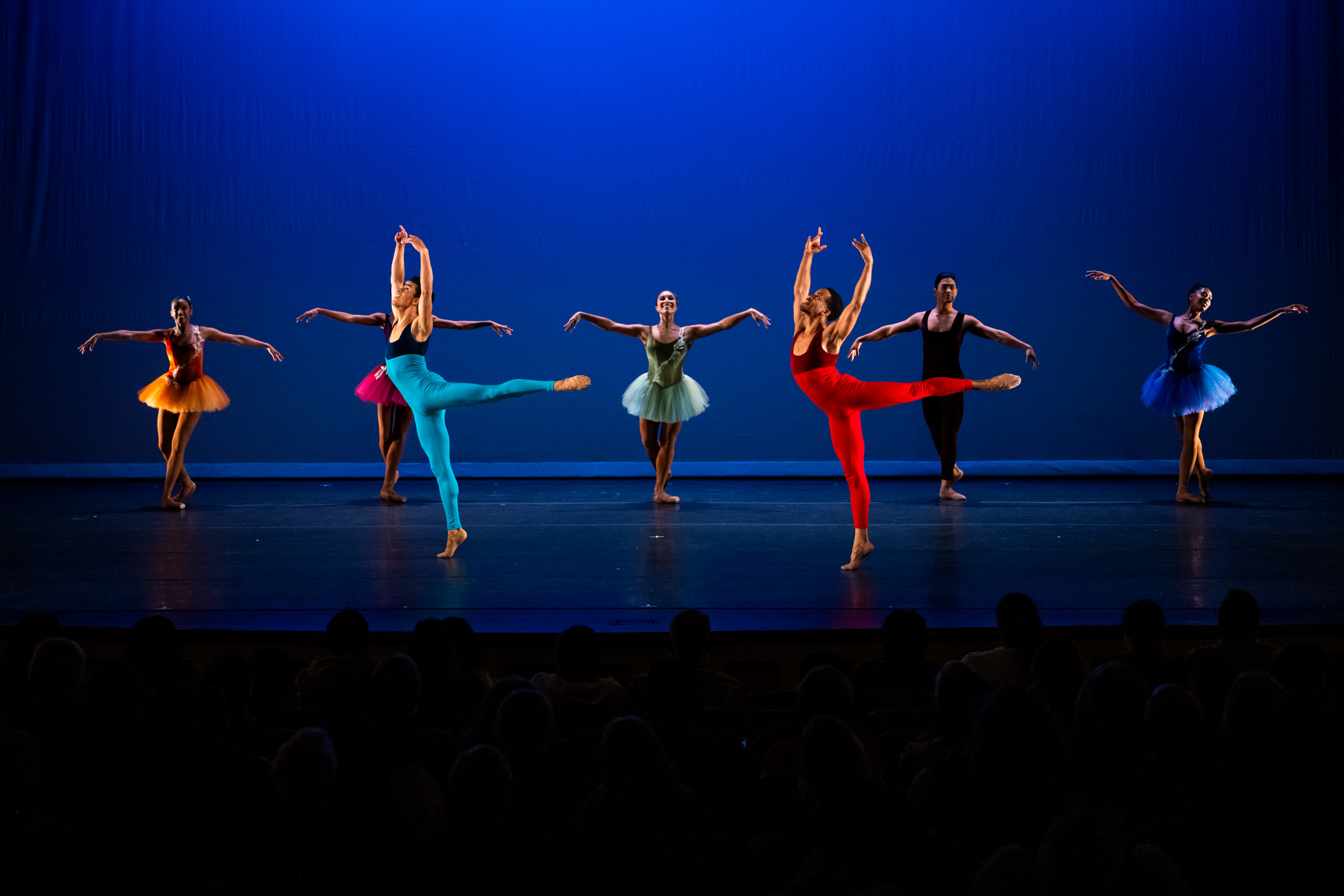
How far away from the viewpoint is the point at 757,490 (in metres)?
7.40

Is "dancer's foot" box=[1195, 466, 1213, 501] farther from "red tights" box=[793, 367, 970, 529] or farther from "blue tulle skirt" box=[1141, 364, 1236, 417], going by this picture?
"red tights" box=[793, 367, 970, 529]

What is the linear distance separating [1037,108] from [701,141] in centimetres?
270

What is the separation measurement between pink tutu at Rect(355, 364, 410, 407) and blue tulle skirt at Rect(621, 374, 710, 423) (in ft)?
4.97

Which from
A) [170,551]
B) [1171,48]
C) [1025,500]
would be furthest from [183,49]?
[1171,48]

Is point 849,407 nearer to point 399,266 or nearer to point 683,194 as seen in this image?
point 399,266

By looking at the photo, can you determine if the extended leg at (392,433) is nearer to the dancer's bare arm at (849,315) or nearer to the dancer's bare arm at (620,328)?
the dancer's bare arm at (620,328)

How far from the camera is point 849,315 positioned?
13.3 ft

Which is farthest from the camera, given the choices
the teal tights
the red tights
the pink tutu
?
the pink tutu

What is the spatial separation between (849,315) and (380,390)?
382cm

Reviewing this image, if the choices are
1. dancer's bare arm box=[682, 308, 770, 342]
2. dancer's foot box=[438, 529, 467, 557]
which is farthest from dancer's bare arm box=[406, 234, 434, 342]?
dancer's bare arm box=[682, 308, 770, 342]

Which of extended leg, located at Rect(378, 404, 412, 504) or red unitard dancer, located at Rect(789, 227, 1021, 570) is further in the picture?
extended leg, located at Rect(378, 404, 412, 504)

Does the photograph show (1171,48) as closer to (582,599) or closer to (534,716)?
(582,599)

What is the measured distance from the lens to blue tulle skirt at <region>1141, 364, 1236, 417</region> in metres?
6.36

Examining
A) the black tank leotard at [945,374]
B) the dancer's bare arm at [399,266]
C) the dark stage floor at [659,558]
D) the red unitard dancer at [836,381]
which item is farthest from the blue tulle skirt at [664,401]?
the red unitard dancer at [836,381]
